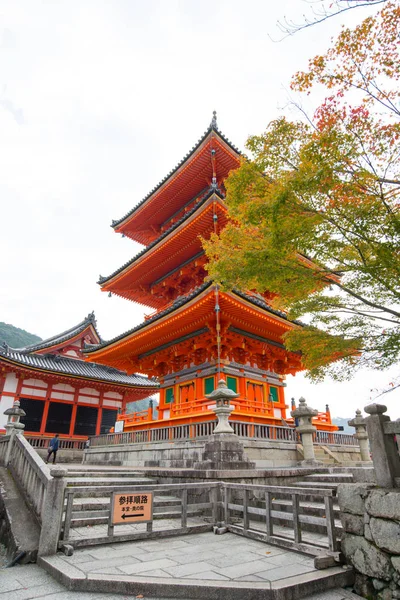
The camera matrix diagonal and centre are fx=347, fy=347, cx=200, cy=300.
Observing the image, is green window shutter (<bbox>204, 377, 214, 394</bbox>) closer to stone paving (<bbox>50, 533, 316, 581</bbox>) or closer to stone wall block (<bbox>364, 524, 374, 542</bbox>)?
stone paving (<bbox>50, 533, 316, 581</bbox>)

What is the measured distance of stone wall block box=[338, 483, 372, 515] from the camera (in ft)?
16.1

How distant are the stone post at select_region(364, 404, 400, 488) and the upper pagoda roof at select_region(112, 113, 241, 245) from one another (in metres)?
14.9

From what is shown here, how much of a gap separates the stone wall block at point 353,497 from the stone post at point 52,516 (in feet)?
14.2

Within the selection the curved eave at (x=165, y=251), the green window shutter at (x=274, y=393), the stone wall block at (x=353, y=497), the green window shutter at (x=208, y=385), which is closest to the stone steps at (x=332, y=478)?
the stone wall block at (x=353, y=497)

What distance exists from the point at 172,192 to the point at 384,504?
60.9 ft

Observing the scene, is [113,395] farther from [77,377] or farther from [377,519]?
[377,519]

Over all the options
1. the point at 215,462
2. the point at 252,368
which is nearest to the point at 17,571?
the point at 215,462

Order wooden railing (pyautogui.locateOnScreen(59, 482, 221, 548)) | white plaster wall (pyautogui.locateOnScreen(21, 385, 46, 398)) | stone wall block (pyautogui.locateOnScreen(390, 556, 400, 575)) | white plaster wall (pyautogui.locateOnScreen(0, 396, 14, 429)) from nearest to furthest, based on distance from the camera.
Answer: stone wall block (pyautogui.locateOnScreen(390, 556, 400, 575))
wooden railing (pyautogui.locateOnScreen(59, 482, 221, 548))
white plaster wall (pyautogui.locateOnScreen(0, 396, 14, 429))
white plaster wall (pyautogui.locateOnScreen(21, 385, 46, 398))

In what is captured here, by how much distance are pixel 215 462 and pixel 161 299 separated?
13.2 metres

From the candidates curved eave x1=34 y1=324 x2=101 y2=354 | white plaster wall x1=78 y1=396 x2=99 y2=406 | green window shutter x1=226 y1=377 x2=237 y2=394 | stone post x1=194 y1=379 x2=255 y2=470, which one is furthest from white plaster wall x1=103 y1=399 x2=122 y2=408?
stone post x1=194 y1=379 x2=255 y2=470

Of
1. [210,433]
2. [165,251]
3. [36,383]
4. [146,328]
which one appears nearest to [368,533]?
[210,433]

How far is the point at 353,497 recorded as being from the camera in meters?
5.06

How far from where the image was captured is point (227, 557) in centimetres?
529

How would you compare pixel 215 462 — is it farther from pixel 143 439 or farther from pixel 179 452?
pixel 143 439
